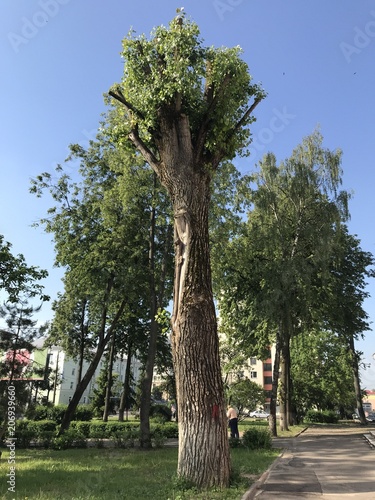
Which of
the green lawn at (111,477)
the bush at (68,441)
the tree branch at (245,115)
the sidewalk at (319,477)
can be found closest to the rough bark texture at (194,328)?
the green lawn at (111,477)

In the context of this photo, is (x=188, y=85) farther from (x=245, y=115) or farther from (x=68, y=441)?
(x=68, y=441)

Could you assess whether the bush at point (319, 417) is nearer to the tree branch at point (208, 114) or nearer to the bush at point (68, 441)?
the bush at point (68, 441)

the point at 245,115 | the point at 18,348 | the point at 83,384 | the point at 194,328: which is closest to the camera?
the point at 194,328

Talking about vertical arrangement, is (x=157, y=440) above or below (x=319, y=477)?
below

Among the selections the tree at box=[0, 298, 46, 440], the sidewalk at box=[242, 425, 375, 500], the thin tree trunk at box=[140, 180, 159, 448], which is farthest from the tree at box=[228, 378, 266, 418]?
the tree at box=[0, 298, 46, 440]

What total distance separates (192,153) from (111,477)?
24.3ft

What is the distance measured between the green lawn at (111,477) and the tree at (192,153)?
0.65 m

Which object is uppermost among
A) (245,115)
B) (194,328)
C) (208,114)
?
(245,115)

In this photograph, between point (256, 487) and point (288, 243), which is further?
point (288, 243)

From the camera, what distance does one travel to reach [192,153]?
9195 millimetres

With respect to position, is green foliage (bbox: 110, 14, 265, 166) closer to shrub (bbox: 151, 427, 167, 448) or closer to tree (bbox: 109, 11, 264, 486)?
tree (bbox: 109, 11, 264, 486)

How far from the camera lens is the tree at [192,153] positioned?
7.58 m

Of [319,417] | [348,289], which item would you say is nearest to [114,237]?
[348,289]

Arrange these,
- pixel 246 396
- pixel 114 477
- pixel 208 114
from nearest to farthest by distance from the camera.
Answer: pixel 114 477 → pixel 208 114 → pixel 246 396
